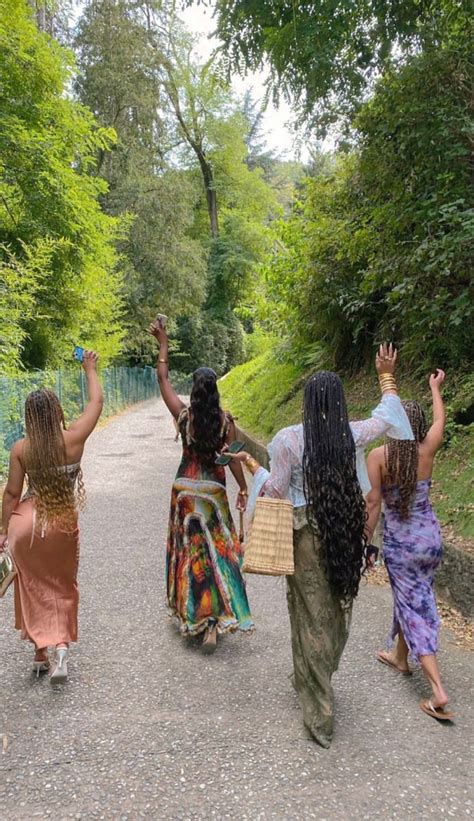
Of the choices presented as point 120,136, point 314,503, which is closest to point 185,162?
point 120,136

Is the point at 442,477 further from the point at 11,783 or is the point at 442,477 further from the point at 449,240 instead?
the point at 11,783

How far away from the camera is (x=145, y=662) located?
12.8ft

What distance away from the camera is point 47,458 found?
Answer: 3.57 metres

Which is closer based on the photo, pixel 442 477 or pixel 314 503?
pixel 314 503

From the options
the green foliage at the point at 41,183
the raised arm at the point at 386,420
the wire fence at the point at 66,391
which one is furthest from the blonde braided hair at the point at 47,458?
the green foliage at the point at 41,183

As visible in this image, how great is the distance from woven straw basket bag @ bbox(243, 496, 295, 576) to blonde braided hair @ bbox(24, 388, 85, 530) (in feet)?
4.45

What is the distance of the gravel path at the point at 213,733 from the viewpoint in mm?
2586

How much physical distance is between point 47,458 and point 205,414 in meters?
1.10

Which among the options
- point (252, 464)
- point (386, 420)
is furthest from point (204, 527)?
point (386, 420)

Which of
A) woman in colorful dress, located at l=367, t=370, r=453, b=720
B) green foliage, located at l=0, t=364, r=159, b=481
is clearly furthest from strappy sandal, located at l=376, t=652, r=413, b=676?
green foliage, located at l=0, t=364, r=159, b=481

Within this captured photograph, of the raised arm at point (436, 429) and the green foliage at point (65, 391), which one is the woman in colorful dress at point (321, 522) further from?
the green foliage at point (65, 391)

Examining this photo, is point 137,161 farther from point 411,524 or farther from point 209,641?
point 411,524

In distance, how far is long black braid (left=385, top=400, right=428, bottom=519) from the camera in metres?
3.42

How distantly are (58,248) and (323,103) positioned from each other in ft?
21.9
